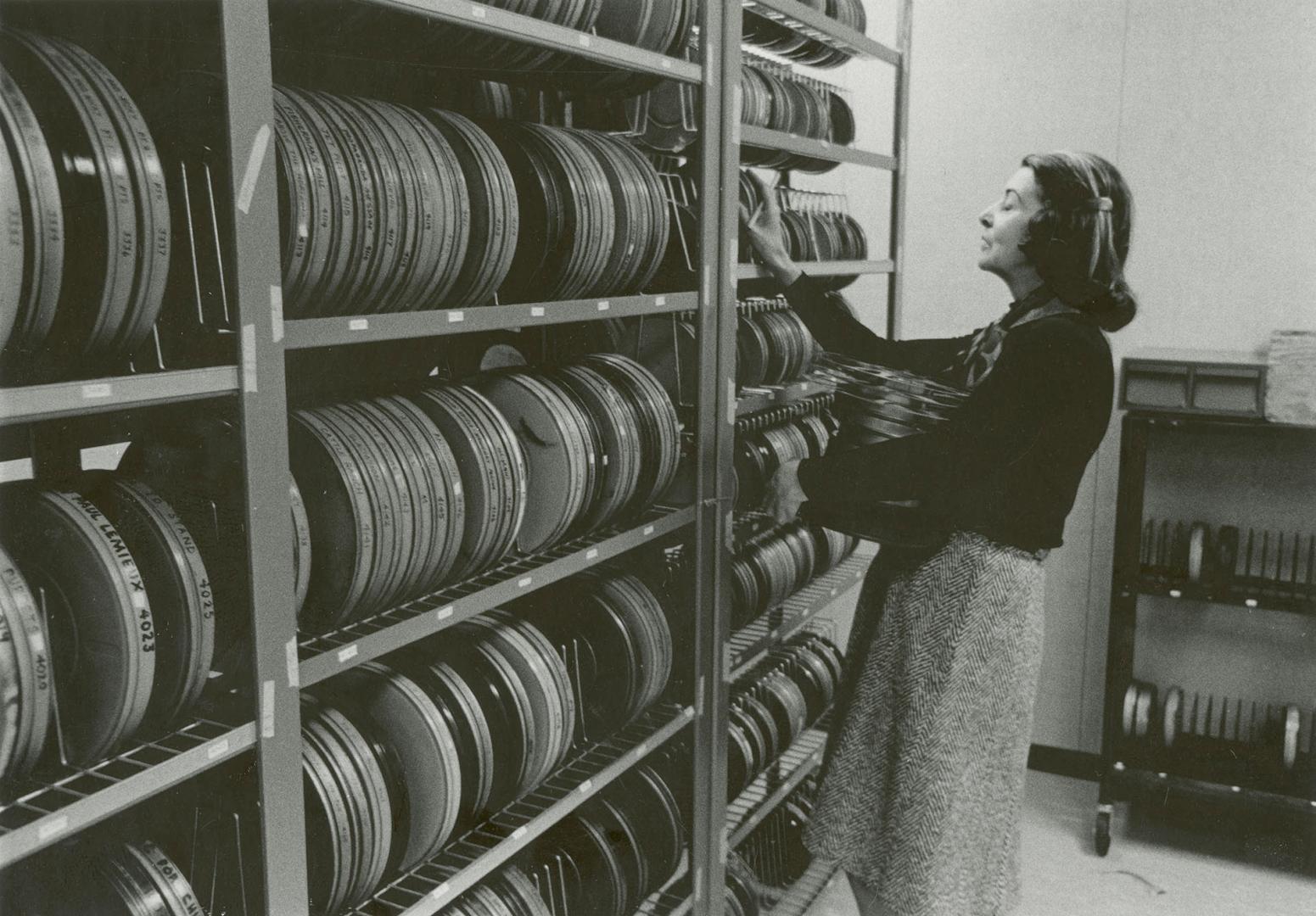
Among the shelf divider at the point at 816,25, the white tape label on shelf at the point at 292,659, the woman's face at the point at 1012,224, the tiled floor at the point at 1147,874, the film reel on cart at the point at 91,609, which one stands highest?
the shelf divider at the point at 816,25

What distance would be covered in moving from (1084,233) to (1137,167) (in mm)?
2063

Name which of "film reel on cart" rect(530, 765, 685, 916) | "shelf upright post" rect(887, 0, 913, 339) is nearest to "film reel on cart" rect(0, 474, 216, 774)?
"film reel on cart" rect(530, 765, 685, 916)

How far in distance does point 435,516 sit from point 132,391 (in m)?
0.63

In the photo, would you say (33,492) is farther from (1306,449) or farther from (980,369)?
(1306,449)

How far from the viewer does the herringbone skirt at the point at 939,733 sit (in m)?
2.41

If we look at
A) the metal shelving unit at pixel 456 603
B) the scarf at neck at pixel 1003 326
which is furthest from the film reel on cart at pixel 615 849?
the scarf at neck at pixel 1003 326

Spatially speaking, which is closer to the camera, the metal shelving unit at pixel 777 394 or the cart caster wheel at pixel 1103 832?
the metal shelving unit at pixel 777 394

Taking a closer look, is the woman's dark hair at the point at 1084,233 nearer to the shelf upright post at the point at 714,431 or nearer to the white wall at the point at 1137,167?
the shelf upright post at the point at 714,431

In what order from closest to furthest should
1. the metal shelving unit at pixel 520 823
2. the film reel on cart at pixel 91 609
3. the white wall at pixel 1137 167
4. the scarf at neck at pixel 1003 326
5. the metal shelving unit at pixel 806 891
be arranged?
the film reel on cart at pixel 91 609
the metal shelving unit at pixel 520 823
the scarf at neck at pixel 1003 326
the metal shelving unit at pixel 806 891
the white wall at pixel 1137 167

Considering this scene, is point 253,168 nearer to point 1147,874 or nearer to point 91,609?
point 91,609

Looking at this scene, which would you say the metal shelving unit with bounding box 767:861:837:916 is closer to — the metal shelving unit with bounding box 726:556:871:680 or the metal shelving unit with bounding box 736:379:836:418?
the metal shelving unit with bounding box 726:556:871:680

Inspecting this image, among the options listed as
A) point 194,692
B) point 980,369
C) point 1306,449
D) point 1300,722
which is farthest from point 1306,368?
point 194,692

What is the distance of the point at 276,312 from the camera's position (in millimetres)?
1430

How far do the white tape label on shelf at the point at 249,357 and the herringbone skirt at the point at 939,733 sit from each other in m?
1.51
